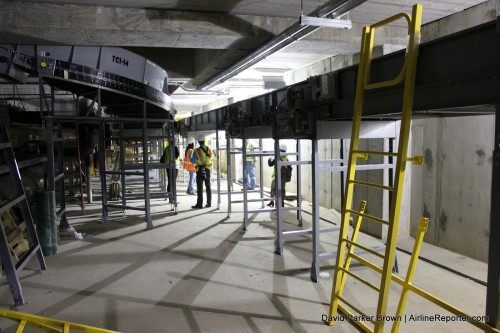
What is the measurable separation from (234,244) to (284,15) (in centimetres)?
412

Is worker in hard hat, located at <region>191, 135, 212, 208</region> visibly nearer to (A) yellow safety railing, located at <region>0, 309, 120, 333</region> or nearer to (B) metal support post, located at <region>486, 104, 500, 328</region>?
(A) yellow safety railing, located at <region>0, 309, 120, 333</region>

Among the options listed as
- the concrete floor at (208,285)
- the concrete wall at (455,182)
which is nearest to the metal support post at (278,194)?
the concrete floor at (208,285)

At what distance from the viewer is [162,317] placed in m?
3.74

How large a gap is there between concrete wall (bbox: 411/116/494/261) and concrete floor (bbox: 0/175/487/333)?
1.11 feet

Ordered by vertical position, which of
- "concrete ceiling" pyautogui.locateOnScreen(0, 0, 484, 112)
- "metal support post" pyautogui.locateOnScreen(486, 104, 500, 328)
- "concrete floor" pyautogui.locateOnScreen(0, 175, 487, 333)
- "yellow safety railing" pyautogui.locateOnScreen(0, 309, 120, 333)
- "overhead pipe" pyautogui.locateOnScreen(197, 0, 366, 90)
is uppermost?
"concrete ceiling" pyautogui.locateOnScreen(0, 0, 484, 112)

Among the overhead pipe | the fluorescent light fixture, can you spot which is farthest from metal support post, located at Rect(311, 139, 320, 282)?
the overhead pipe

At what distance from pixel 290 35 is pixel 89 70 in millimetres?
3675

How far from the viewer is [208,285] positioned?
4555mm

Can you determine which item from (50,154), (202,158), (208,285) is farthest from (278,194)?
(202,158)

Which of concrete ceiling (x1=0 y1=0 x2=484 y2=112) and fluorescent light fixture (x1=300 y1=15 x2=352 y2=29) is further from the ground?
concrete ceiling (x1=0 y1=0 x2=484 y2=112)

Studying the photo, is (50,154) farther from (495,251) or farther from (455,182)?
(455,182)

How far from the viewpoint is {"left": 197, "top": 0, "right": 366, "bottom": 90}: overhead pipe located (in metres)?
4.31

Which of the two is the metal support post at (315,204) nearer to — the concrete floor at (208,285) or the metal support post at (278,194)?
the concrete floor at (208,285)

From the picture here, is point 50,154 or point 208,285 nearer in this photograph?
point 208,285
